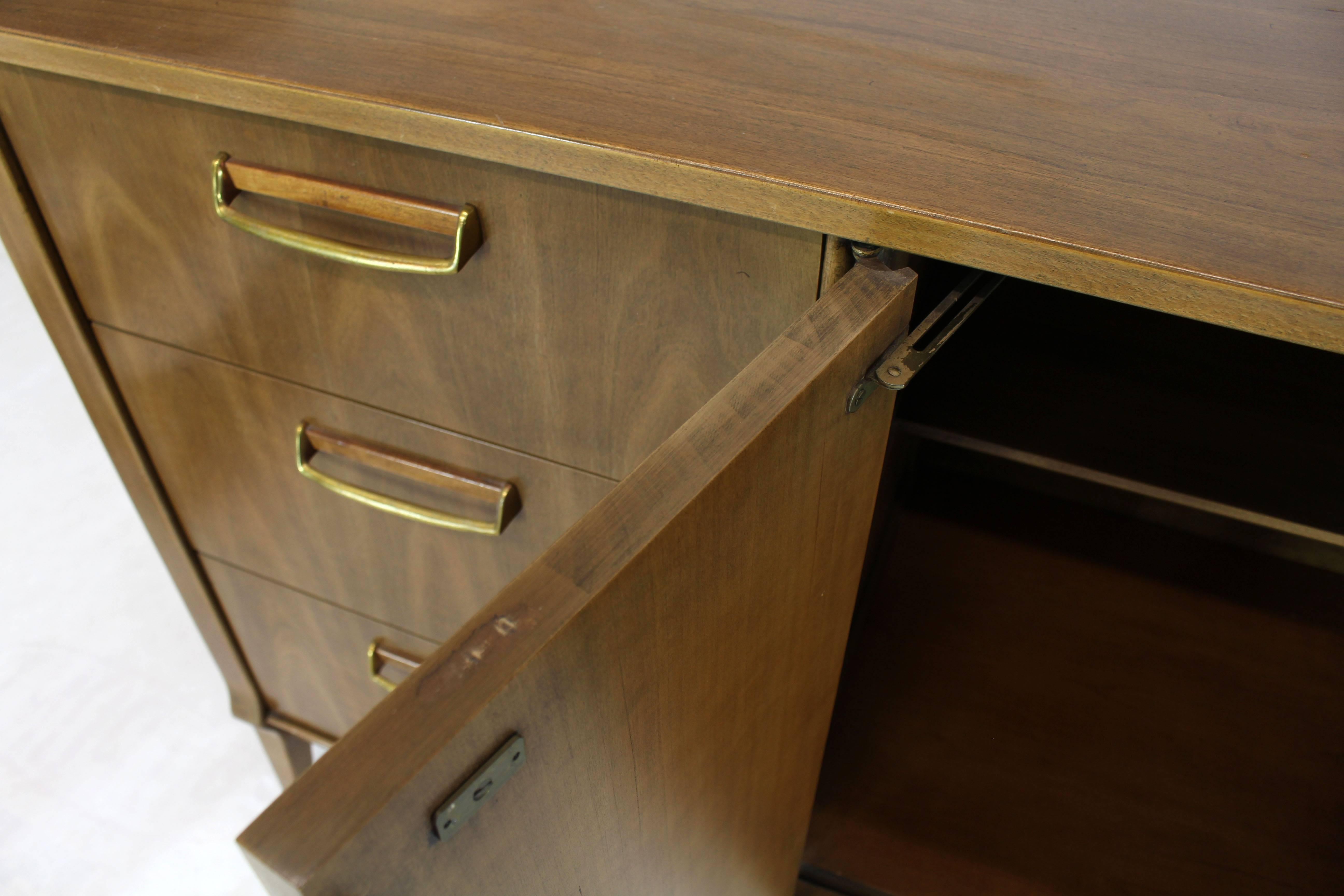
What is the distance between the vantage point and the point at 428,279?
0.53m

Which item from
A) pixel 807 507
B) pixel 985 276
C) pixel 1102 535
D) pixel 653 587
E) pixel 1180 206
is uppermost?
pixel 1102 535

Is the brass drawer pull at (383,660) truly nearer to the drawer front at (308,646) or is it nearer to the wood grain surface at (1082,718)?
the drawer front at (308,646)

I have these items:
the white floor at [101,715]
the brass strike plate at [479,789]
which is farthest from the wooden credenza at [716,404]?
the white floor at [101,715]

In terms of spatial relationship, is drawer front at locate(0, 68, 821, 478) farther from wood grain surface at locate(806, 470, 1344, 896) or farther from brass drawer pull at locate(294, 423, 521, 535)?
wood grain surface at locate(806, 470, 1344, 896)

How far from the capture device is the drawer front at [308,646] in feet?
2.56

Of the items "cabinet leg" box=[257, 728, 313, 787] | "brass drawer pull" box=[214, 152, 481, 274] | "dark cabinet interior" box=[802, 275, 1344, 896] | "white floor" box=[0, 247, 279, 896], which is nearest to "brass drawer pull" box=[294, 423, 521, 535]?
"brass drawer pull" box=[214, 152, 481, 274]

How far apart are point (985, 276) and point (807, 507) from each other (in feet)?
0.77

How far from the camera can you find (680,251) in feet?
1.51

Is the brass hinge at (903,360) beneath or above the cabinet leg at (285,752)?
above

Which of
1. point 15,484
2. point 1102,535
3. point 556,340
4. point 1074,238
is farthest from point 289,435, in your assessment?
point 15,484

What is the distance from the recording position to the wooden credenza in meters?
0.34

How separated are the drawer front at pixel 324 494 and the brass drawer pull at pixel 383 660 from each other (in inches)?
1.2

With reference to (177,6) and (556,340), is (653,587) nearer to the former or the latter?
(556,340)

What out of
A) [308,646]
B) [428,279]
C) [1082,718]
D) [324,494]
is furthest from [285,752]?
[1082,718]
